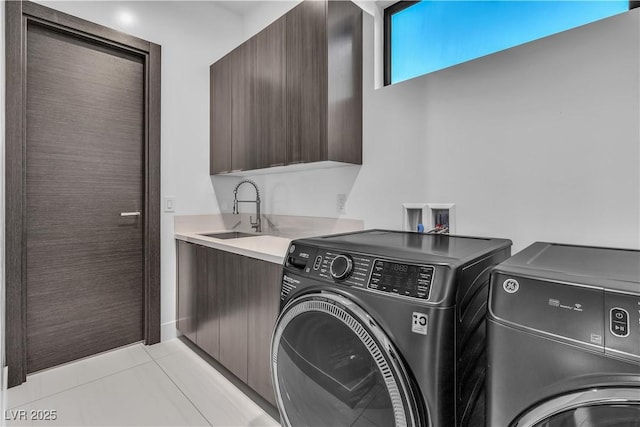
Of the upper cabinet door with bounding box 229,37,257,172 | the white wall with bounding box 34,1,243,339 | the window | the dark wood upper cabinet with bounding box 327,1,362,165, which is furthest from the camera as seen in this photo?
the white wall with bounding box 34,1,243,339

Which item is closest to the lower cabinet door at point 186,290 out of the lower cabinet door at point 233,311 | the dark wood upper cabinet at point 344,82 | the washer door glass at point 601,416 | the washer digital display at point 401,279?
the lower cabinet door at point 233,311

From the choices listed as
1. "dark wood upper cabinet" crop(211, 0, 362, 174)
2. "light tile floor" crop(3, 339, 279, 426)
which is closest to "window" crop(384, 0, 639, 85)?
"dark wood upper cabinet" crop(211, 0, 362, 174)

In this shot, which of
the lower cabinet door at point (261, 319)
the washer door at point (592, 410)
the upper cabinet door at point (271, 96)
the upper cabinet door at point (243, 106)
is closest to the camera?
the washer door at point (592, 410)

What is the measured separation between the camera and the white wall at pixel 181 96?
2.40 meters

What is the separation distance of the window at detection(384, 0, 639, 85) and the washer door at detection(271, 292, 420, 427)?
Answer: 4.33 ft

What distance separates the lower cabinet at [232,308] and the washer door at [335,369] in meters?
0.41

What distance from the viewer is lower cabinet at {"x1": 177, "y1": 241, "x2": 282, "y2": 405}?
1.59 metres

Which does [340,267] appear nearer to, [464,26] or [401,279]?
[401,279]

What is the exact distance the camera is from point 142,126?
238 cm

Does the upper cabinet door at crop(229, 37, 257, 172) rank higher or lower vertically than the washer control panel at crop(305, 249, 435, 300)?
higher

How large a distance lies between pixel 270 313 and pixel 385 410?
827 mm

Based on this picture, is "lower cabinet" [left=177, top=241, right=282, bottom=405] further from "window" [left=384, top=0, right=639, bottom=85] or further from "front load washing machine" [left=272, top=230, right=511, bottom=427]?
"window" [left=384, top=0, right=639, bottom=85]

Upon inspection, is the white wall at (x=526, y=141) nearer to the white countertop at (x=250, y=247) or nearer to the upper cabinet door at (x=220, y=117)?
the white countertop at (x=250, y=247)

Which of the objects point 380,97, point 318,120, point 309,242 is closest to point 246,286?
point 309,242
